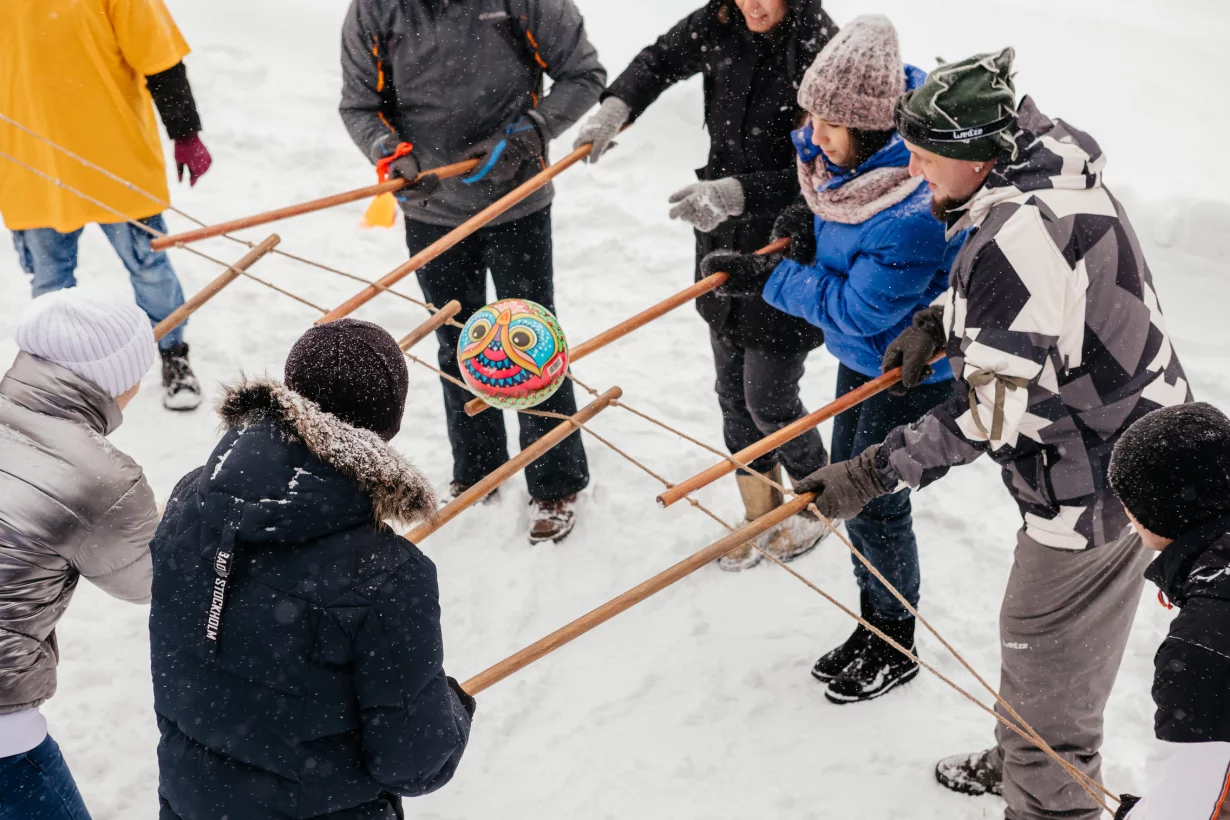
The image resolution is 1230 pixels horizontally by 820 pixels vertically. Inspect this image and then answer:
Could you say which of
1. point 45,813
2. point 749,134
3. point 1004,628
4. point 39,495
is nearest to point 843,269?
point 749,134

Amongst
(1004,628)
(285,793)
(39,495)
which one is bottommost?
(1004,628)

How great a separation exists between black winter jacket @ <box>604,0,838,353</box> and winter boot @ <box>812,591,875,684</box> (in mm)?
885

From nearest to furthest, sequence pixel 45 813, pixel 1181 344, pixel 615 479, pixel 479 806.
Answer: pixel 45 813 → pixel 479 806 → pixel 615 479 → pixel 1181 344

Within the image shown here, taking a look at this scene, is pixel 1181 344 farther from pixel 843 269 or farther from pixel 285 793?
pixel 285 793

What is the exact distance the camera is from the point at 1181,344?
4371 millimetres

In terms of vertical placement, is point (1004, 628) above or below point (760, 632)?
above

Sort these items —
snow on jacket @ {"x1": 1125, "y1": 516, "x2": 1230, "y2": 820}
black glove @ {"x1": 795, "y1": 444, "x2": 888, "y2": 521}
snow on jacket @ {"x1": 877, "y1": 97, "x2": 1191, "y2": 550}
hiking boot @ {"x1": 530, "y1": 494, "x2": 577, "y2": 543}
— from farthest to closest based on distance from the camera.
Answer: hiking boot @ {"x1": 530, "y1": 494, "x2": 577, "y2": 543} < black glove @ {"x1": 795, "y1": 444, "x2": 888, "y2": 521} < snow on jacket @ {"x1": 877, "y1": 97, "x2": 1191, "y2": 550} < snow on jacket @ {"x1": 1125, "y1": 516, "x2": 1230, "y2": 820}

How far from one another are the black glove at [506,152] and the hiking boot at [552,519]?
117 centimetres

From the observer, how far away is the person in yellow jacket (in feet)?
11.8

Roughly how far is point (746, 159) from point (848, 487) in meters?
1.16

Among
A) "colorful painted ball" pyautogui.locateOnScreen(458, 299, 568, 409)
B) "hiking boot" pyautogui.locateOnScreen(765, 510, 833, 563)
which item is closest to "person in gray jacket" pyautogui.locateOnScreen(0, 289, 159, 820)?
"colorful painted ball" pyautogui.locateOnScreen(458, 299, 568, 409)

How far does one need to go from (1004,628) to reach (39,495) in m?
2.06

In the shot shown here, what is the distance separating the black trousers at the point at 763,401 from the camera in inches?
121

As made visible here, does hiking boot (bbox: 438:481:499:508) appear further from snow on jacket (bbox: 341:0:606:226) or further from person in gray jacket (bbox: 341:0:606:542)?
snow on jacket (bbox: 341:0:606:226)
